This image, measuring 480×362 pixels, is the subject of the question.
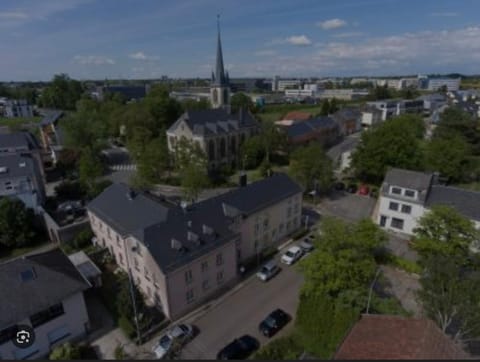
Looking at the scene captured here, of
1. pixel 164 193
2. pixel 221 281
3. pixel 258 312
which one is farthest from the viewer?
pixel 164 193

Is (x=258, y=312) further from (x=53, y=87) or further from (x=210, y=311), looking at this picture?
(x=53, y=87)

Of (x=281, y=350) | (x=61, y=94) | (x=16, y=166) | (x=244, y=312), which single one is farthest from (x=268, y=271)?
(x=61, y=94)

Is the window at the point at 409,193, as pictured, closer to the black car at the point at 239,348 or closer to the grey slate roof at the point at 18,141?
the black car at the point at 239,348

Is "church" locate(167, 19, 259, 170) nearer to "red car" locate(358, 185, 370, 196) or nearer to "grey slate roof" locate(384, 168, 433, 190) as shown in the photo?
"red car" locate(358, 185, 370, 196)

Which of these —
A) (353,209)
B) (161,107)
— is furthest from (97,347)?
(161,107)

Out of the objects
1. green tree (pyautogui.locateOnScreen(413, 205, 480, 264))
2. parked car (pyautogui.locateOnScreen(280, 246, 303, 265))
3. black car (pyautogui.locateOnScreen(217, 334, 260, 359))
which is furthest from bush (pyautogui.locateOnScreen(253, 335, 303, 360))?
green tree (pyautogui.locateOnScreen(413, 205, 480, 264))

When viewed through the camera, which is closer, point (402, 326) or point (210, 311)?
point (402, 326)

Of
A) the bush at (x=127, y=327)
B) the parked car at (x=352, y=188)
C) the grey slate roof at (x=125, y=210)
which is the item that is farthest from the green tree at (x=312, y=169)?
the bush at (x=127, y=327)
